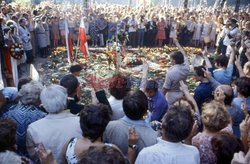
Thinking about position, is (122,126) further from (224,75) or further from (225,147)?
(224,75)

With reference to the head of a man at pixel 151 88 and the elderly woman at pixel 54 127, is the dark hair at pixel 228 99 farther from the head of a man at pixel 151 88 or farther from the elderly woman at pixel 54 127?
the elderly woman at pixel 54 127

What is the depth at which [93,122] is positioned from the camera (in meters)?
2.74

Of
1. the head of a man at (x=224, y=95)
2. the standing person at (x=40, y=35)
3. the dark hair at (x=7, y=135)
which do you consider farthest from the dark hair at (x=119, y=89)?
the standing person at (x=40, y=35)

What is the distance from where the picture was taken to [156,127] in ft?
12.8

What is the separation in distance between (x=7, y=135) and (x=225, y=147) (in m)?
1.77

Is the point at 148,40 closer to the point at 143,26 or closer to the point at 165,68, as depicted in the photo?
the point at 143,26

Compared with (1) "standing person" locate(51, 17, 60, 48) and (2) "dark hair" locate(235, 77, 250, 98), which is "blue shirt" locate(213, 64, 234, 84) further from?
(1) "standing person" locate(51, 17, 60, 48)

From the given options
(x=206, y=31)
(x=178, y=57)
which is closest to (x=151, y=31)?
(x=206, y=31)

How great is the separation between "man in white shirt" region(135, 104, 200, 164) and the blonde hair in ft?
1.55

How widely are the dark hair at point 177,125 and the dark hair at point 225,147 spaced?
10.1 inches

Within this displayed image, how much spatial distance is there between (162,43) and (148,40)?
0.98m

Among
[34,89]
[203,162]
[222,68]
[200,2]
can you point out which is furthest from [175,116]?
[200,2]

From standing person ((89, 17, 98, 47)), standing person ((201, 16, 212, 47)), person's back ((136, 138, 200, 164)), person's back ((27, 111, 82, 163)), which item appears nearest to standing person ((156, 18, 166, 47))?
standing person ((201, 16, 212, 47))

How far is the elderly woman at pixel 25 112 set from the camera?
3.26 m
